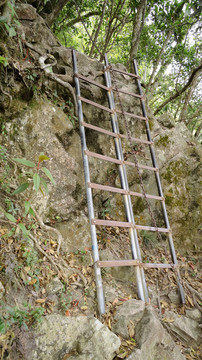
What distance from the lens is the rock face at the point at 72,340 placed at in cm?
194

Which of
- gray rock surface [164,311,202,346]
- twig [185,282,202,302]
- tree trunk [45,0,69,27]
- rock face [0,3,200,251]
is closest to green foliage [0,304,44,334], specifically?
rock face [0,3,200,251]

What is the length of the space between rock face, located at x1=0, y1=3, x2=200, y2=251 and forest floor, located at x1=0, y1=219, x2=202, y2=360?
0.38 metres

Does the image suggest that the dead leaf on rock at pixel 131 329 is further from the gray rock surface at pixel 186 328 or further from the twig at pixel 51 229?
the twig at pixel 51 229

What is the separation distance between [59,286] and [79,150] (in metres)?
2.02

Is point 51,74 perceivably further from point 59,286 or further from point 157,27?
point 157,27

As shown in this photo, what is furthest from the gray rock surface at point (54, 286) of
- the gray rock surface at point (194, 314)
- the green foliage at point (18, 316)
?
the gray rock surface at point (194, 314)

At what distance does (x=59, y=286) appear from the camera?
100 inches

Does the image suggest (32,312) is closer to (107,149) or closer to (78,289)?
(78,289)

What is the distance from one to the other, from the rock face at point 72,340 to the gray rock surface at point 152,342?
0.25m

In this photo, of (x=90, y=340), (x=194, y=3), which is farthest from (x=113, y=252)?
(x=194, y=3)

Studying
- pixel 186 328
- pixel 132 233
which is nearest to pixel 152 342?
pixel 186 328

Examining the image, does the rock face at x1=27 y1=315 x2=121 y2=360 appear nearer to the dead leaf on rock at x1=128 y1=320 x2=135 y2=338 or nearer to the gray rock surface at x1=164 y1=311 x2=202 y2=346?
the dead leaf on rock at x1=128 y1=320 x2=135 y2=338

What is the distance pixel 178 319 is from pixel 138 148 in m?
2.72

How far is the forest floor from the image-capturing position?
81.6 inches
